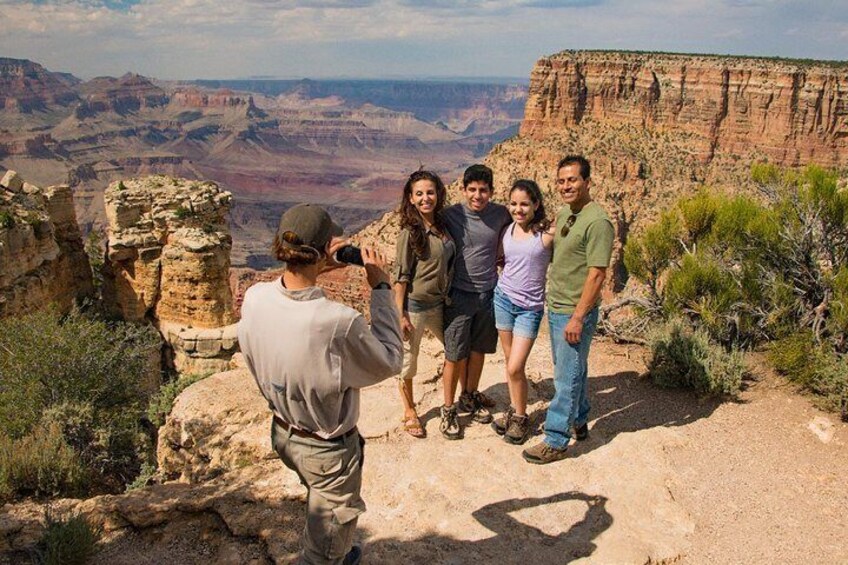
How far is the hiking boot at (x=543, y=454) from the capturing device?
4.47 m

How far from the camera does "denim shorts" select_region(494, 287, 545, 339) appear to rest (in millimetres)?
4457

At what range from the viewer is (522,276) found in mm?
4371

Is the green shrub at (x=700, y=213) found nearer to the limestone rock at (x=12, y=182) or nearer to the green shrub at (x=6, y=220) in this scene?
the green shrub at (x=6, y=220)

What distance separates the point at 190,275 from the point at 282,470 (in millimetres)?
6691

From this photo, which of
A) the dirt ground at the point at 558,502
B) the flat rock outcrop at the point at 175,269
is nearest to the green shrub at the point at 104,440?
the dirt ground at the point at 558,502

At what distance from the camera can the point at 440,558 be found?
11.6ft

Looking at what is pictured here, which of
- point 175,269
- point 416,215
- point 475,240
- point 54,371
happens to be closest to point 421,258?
point 416,215

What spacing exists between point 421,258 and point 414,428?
4.94 ft

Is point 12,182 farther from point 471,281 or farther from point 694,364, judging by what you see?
point 694,364

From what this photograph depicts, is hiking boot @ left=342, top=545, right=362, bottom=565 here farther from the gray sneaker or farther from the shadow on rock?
the gray sneaker

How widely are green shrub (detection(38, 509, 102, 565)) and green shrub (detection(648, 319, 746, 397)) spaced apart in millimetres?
4996

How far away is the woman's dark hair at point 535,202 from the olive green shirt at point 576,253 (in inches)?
4.3

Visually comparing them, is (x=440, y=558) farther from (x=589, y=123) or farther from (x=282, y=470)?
(x=589, y=123)

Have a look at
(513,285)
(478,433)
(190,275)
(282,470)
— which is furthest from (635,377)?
(190,275)
